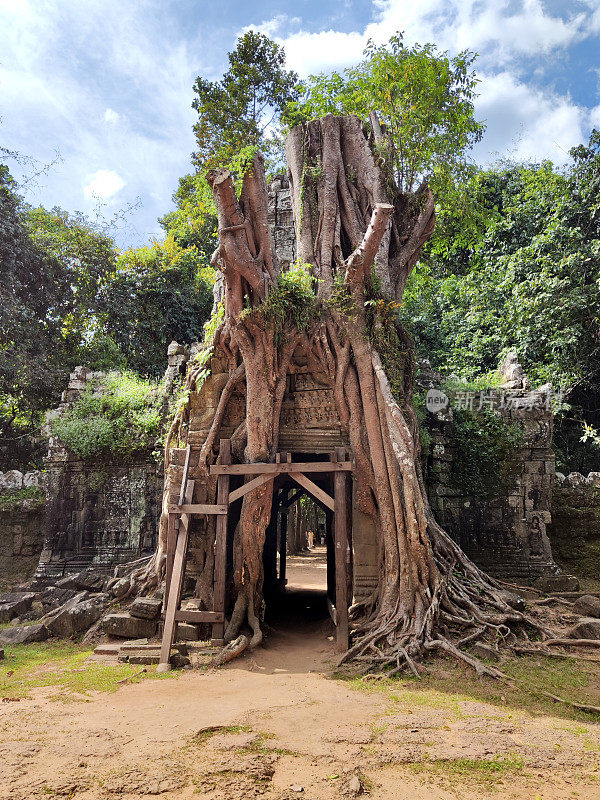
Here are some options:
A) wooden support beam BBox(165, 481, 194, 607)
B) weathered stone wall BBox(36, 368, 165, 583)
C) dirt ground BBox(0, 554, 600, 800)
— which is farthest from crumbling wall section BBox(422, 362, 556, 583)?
weathered stone wall BBox(36, 368, 165, 583)

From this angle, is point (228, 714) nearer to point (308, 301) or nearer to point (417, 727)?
point (417, 727)

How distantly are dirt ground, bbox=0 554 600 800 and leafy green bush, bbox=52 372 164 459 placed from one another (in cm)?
547

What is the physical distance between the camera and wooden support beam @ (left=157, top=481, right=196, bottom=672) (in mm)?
5992

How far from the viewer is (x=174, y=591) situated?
6453mm

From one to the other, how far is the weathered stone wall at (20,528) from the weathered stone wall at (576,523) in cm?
1041

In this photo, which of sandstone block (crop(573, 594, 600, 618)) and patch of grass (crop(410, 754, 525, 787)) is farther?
sandstone block (crop(573, 594, 600, 618))

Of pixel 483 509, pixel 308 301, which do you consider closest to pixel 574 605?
pixel 483 509

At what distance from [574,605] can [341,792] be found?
6032 mm

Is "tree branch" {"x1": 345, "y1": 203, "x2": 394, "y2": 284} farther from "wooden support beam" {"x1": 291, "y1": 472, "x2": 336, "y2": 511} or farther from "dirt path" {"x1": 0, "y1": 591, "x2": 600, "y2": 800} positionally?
"dirt path" {"x1": 0, "y1": 591, "x2": 600, "y2": 800}

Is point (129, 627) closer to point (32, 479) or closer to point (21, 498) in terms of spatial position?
point (21, 498)

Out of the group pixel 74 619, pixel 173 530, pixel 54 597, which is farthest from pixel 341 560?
pixel 54 597

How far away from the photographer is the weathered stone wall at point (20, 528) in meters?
10.8

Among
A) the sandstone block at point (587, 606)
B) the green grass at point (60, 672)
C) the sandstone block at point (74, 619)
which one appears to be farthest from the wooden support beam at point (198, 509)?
the sandstone block at point (587, 606)

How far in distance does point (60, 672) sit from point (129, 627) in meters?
1.21
